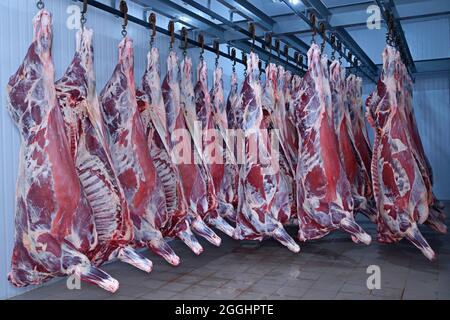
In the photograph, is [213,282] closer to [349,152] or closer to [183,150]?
[183,150]

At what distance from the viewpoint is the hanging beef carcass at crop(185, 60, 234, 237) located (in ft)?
13.1

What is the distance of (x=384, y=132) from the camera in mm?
3971

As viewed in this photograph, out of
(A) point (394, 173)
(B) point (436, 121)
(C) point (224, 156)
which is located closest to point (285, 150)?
(C) point (224, 156)

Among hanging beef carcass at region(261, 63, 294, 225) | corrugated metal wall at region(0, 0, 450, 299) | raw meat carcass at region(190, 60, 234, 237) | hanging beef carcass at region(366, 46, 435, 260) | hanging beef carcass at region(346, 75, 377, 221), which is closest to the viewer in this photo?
corrugated metal wall at region(0, 0, 450, 299)

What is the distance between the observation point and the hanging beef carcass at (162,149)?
3.67m

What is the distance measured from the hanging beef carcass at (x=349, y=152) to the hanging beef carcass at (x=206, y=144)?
120cm

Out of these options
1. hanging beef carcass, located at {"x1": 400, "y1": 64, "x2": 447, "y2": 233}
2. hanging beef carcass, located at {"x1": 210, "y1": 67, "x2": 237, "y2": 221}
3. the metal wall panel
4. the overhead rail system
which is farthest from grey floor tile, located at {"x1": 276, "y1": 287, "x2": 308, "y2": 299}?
the metal wall panel

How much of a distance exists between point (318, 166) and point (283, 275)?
94 centimetres

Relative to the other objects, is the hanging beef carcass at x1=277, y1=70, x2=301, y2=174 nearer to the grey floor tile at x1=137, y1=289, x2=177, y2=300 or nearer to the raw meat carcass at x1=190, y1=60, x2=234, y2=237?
the raw meat carcass at x1=190, y1=60, x2=234, y2=237

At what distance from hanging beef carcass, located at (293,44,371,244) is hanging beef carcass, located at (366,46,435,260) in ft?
1.01

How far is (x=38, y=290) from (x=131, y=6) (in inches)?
109

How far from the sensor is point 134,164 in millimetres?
3361

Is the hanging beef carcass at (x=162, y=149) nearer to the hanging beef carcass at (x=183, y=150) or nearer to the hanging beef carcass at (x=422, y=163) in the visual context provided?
the hanging beef carcass at (x=183, y=150)

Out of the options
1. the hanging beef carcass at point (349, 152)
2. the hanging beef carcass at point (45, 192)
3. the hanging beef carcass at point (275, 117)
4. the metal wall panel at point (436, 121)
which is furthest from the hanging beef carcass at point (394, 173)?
the metal wall panel at point (436, 121)
